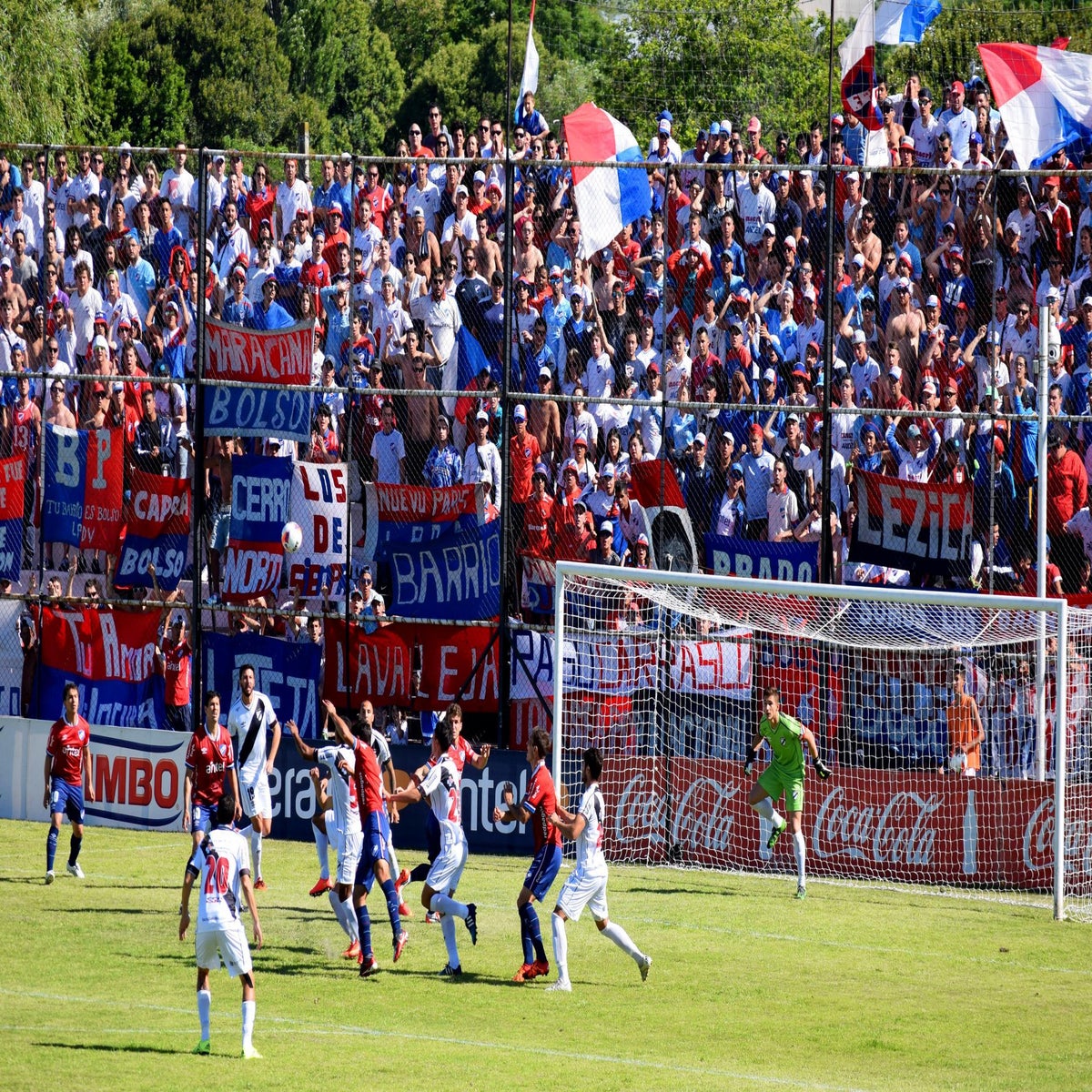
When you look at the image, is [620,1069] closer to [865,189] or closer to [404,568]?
[404,568]

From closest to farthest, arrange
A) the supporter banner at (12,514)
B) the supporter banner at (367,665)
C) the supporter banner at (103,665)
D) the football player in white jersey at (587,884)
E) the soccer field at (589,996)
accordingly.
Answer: the soccer field at (589,996), the football player in white jersey at (587,884), the supporter banner at (367,665), the supporter banner at (103,665), the supporter banner at (12,514)

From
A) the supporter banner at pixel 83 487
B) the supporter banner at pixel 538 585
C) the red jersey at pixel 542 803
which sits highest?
the supporter banner at pixel 83 487

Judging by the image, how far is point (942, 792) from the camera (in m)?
18.2

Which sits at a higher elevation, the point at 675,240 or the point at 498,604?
the point at 675,240

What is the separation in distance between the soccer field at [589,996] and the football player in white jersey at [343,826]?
0.41m

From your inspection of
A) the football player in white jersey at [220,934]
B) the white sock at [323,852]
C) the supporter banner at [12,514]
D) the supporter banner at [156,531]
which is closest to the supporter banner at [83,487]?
the supporter banner at [156,531]

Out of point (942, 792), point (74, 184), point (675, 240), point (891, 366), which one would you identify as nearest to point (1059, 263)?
point (891, 366)

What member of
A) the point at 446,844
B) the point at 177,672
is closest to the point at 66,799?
the point at 177,672

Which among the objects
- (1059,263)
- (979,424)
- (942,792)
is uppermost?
(1059,263)

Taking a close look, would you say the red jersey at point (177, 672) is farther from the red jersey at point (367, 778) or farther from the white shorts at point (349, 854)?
the red jersey at point (367, 778)

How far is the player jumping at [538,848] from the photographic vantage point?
544 inches

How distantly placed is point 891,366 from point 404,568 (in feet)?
19.0

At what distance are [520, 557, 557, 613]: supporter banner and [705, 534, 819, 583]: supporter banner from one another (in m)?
1.72

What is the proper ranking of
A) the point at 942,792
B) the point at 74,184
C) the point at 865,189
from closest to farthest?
the point at 942,792
the point at 865,189
the point at 74,184
